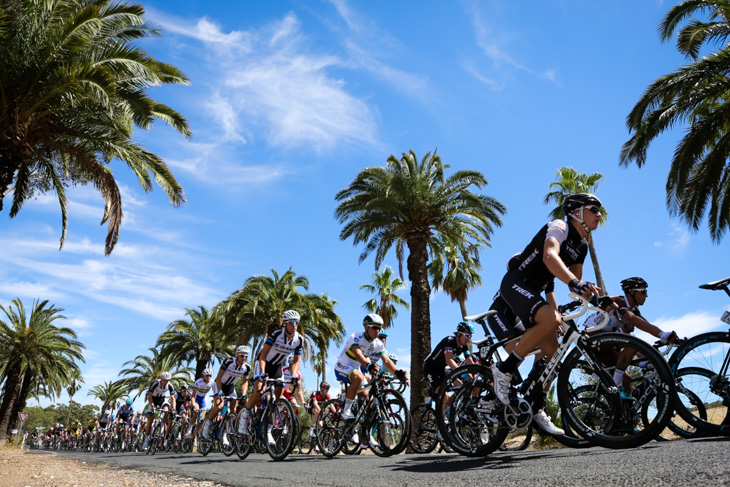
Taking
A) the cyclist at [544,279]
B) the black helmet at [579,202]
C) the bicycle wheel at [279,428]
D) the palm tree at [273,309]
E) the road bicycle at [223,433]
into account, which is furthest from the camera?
the palm tree at [273,309]

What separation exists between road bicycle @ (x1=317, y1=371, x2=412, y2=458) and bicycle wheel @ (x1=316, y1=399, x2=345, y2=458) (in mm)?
16

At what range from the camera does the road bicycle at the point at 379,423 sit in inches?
279

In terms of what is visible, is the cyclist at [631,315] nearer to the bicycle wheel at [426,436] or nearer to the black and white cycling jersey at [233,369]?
the bicycle wheel at [426,436]

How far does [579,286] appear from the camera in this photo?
4016mm

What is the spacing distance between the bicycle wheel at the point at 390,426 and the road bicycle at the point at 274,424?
4.13ft

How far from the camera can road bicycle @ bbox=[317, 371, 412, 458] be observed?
7.08m

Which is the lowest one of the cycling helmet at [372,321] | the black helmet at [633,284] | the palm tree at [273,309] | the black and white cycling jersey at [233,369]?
the black and white cycling jersey at [233,369]

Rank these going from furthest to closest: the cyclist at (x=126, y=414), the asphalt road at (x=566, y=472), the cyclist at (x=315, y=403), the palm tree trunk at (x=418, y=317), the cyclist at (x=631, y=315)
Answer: the cyclist at (x=126, y=414)
the palm tree trunk at (x=418, y=317)
the cyclist at (x=315, y=403)
the cyclist at (x=631, y=315)
the asphalt road at (x=566, y=472)

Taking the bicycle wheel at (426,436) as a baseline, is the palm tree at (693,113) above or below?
above

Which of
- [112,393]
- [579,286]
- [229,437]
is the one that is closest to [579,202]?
[579,286]

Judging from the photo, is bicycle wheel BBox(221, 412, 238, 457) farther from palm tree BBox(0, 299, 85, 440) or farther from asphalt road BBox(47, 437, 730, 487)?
palm tree BBox(0, 299, 85, 440)

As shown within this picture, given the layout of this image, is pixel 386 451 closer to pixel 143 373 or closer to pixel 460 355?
pixel 460 355

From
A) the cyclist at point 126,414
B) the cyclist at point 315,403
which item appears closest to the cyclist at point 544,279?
the cyclist at point 315,403

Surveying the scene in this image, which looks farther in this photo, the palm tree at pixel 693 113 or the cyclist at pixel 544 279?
the palm tree at pixel 693 113
